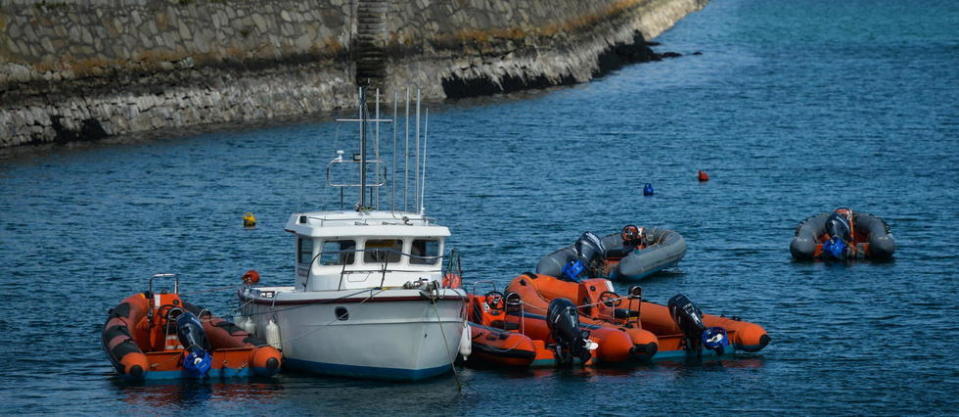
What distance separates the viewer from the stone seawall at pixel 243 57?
210 ft

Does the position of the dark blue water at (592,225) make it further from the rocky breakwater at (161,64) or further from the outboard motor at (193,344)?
the rocky breakwater at (161,64)

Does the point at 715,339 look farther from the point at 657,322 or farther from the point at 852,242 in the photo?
the point at 852,242

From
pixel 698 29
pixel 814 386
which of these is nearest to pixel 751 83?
pixel 698 29

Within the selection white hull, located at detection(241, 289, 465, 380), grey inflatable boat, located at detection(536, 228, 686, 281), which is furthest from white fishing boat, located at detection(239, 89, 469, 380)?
grey inflatable boat, located at detection(536, 228, 686, 281)

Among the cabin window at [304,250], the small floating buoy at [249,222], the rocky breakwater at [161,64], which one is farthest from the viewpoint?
A: the rocky breakwater at [161,64]

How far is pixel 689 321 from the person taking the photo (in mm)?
33094

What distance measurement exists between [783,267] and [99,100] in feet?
106

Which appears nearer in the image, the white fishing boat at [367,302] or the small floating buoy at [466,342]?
the white fishing boat at [367,302]

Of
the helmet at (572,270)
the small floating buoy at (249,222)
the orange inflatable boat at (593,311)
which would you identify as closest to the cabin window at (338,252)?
the orange inflatable boat at (593,311)

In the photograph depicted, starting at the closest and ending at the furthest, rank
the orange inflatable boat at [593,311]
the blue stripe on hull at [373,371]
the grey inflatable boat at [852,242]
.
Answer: the blue stripe on hull at [373,371], the orange inflatable boat at [593,311], the grey inflatable boat at [852,242]

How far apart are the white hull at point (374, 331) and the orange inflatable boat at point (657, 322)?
442cm

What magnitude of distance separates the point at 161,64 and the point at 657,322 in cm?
4017

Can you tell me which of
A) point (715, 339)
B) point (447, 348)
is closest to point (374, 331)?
point (447, 348)

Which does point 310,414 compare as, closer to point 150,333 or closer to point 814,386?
point 150,333
